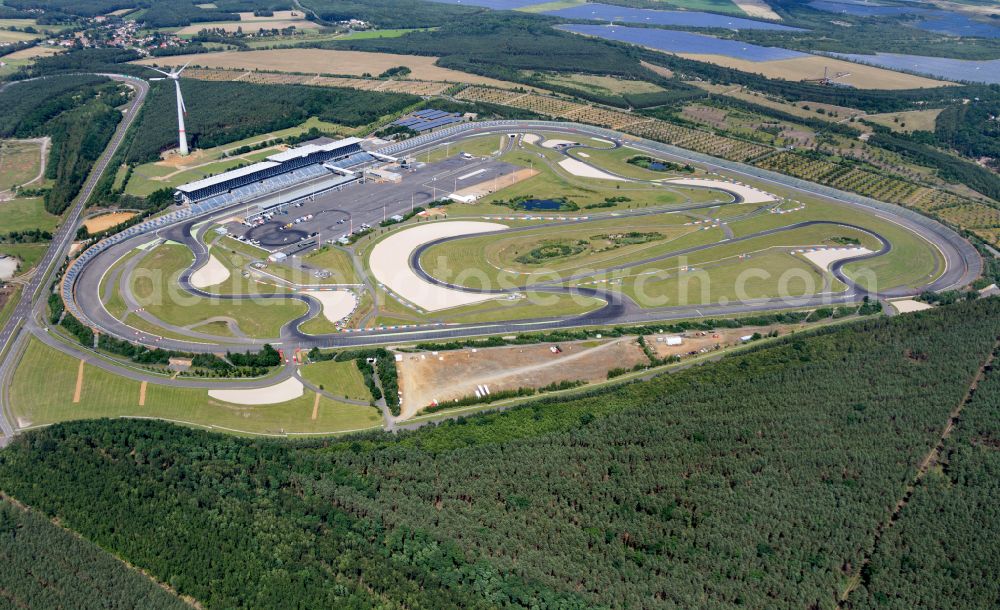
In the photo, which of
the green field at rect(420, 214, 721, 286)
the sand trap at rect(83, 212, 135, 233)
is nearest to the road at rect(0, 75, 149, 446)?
the sand trap at rect(83, 212, 135, 233)

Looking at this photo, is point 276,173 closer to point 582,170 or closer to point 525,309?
point 582,170

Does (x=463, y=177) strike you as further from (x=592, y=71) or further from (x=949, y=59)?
(x=949, y=59)

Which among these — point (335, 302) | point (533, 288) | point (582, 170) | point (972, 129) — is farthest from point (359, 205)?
point (972, 129)

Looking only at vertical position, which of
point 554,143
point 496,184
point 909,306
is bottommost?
point 496,184

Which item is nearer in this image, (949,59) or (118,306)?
(118,306)

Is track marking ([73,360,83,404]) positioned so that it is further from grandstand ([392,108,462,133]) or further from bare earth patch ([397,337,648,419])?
grandstand ([392,108,462,133])

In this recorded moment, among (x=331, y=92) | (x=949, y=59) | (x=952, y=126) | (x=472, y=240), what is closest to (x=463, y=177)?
(x=472, y=240)

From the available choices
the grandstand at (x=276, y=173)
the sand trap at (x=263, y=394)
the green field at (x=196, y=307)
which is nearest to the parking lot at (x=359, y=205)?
the grandstand at (x=276, y=173)
